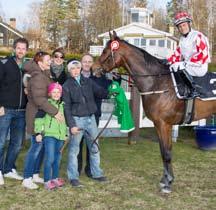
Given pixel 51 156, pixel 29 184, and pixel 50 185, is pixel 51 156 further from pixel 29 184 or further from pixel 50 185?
pixel 29 184

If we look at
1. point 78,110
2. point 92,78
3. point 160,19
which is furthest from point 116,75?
point 160,19

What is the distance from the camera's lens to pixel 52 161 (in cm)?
491

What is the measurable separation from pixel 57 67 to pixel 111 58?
85 cm

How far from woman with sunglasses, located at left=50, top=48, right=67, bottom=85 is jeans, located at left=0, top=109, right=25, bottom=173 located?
71cm

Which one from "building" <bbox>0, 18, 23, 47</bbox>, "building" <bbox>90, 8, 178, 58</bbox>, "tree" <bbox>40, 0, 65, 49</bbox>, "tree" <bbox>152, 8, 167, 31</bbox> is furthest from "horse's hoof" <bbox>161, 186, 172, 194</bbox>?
"tree" <bbox>152, 8, 167, 31</bbox>

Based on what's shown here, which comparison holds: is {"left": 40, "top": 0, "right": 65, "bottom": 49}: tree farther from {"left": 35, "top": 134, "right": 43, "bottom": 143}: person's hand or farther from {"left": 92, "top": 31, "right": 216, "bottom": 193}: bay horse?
{"left": 35, "top": 134, "right": 43, "bottom": 143}: person's hand

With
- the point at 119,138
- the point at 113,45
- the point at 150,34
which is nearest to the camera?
the point at 113,45

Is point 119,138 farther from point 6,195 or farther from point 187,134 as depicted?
point 6,195

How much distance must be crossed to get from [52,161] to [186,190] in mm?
1630

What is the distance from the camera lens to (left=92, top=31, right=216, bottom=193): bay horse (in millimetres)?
4977

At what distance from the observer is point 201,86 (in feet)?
16.6

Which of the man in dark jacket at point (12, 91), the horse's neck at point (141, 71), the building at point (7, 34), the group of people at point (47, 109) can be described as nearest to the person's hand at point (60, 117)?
the group of people at point (47, 109)

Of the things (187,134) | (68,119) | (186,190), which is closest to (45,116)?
(68,119)

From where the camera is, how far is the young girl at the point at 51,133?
15.7 ft
